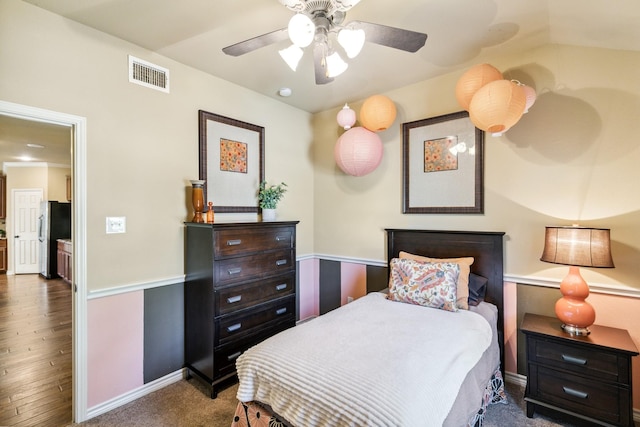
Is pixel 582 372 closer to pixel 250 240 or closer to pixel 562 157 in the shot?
pixel 562 157

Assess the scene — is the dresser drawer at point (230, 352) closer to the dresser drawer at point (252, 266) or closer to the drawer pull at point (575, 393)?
the dresser drawer at point (252, 266)

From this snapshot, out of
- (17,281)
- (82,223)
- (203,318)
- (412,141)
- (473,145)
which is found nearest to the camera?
(82,223)

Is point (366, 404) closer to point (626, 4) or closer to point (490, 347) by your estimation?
point (490, 347)

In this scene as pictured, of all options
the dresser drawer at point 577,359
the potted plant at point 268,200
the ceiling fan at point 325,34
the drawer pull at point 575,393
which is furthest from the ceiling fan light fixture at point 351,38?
the drawer pull at point 575,393

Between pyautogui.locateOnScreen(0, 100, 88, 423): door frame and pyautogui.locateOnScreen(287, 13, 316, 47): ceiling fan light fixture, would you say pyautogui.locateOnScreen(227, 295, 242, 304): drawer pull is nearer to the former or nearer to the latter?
pyautogui.locateOnScreen(0, 100, 88, 423): door frame

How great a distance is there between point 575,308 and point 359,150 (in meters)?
2.00

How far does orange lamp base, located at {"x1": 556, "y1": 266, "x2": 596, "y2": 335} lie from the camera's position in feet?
6.27

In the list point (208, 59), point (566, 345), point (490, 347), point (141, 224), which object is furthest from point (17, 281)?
point (566, 345)

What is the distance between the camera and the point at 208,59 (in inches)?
98.3

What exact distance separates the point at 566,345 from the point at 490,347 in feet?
1.48

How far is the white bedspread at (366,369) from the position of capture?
3.93ft

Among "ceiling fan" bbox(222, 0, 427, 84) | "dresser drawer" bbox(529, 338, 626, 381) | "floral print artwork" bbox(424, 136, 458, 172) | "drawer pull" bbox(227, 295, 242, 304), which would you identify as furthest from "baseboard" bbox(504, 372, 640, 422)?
"ceiling fan" bbox(222, 0, 427, 84)

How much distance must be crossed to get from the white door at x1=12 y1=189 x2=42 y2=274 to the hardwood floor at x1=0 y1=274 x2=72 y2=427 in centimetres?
176

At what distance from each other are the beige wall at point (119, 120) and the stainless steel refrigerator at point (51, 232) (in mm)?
6005
